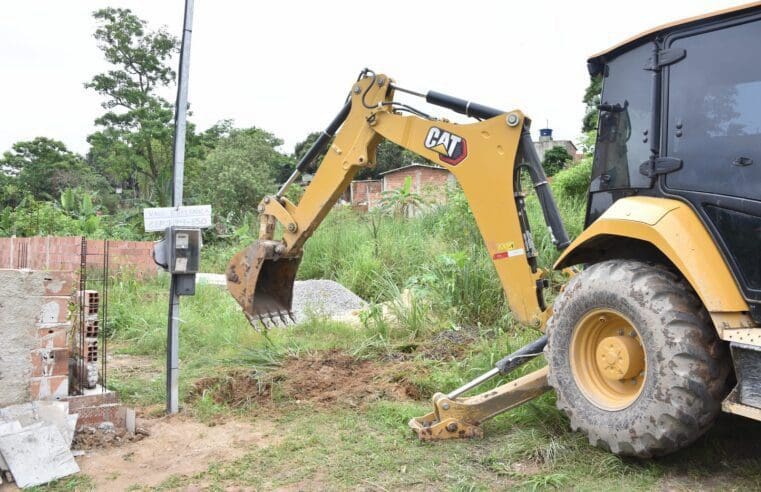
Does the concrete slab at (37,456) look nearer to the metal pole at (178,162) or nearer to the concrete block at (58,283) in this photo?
the concrete block at (58,283)

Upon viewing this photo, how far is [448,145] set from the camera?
15.5ft

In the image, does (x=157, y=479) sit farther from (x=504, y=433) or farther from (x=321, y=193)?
(x=321, y=193)

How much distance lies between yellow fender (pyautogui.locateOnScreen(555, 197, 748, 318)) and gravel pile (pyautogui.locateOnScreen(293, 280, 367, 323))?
551cm

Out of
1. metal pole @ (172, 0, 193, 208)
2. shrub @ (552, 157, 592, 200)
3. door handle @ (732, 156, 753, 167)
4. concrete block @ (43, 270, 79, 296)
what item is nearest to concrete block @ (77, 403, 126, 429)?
concrete block @ (43, 270, 79, 296)

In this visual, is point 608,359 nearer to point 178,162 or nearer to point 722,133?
point 722,133

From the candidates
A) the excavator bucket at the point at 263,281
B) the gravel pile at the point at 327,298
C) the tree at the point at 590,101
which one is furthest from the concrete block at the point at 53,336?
the tree at the point at 590,101

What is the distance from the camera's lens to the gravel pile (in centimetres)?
926

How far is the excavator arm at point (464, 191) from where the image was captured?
13.9 ft

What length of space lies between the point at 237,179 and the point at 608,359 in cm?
2320

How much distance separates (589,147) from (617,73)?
8910mm

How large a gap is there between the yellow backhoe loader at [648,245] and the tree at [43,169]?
110 ft

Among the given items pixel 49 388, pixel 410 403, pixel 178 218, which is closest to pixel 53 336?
pixel 49 388

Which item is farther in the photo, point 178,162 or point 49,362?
point 178,162

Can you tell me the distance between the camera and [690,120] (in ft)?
11.0
